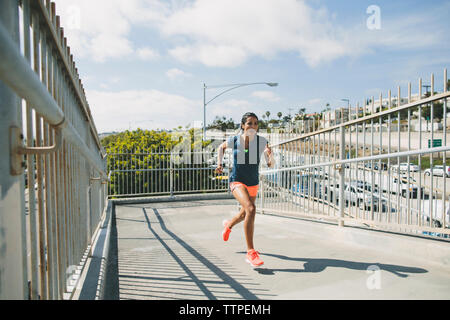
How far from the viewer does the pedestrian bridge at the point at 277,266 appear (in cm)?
298

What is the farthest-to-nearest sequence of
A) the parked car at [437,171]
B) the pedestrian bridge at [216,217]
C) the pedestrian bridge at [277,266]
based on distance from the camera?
1. the parked car at [437,171]
2. the pedestrian bridge at [277,266]
3. the pedestrian bridge at [216,217]

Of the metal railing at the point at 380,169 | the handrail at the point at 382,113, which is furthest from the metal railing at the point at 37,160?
the handrail at the point at 382,113

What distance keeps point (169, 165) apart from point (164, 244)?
269 inches

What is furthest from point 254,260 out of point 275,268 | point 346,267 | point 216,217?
point 216,217

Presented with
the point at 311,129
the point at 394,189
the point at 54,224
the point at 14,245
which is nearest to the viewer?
the point at 14,245

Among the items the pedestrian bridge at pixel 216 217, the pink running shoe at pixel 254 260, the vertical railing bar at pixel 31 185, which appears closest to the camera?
the pedestrian bridge at pixel 216 217

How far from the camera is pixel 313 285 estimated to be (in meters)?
3.19

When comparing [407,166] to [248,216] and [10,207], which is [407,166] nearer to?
[248,216]

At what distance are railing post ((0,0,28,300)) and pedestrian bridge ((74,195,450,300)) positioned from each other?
1.14 meters

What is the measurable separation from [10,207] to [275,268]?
2997 millimetres

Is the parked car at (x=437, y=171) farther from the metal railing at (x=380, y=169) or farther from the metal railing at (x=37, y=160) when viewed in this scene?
the metal railing at (x=37, y=160)

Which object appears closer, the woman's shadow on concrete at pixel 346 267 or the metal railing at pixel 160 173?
the woman's shadow on concrete at pixel 346 267
